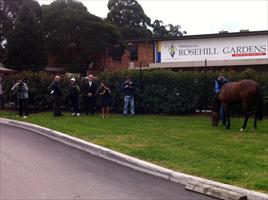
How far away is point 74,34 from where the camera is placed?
53188 millimetres

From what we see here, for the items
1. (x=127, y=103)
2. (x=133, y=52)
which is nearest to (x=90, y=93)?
(x=127, y=103)

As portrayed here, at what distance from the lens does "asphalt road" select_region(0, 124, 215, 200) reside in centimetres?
777

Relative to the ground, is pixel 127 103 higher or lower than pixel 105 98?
lower

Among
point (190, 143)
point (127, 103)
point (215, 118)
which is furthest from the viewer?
point (127, 103)

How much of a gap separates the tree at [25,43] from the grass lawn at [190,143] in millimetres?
17330

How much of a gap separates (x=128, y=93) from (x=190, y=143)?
368 inches

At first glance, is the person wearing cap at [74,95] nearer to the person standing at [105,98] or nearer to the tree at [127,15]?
the person standing at [105,98]

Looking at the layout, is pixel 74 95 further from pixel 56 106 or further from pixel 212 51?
pixel 212 51

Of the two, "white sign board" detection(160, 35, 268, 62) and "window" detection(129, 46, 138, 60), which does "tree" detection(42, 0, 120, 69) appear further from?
"white sign board" detection(160, 35, 268, 62)

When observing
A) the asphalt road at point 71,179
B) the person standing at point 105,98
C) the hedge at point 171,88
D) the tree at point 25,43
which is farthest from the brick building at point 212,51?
the asphalt road at point 71,179

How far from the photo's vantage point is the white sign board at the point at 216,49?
35906 mm

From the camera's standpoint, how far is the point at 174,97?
21.1 meters

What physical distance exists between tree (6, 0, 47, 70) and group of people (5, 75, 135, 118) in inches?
513

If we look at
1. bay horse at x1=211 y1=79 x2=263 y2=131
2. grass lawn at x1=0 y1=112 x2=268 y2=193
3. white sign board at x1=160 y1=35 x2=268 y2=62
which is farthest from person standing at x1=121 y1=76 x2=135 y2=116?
white sign board at x1=160 y1=35 x2=268 y2=62
